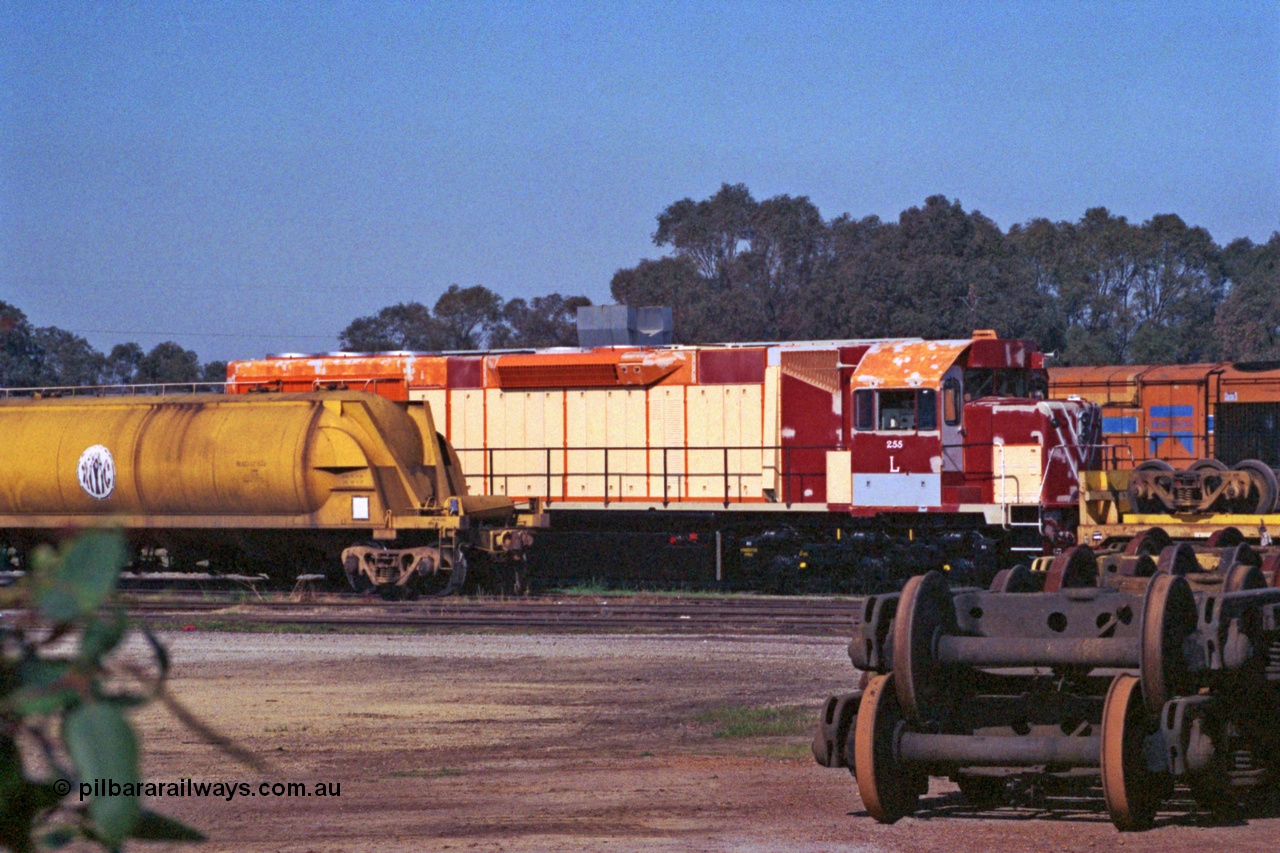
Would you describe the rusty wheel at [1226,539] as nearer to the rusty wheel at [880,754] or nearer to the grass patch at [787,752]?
the grass patch at [787,752]

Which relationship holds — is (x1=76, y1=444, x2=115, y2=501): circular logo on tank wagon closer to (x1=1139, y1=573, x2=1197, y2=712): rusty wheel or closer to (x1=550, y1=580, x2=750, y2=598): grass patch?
(x1=550, y1=580, x2=750, y2=598): grass patch

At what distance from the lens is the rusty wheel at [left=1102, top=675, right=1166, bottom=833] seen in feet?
20.7

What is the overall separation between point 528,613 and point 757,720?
30.0 feet

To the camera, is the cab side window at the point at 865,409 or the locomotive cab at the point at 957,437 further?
the cab side window at the point at 865,409

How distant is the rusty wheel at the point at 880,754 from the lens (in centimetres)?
682

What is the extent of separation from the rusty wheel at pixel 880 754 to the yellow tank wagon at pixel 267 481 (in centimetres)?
1549

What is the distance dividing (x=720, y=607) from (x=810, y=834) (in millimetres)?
13192

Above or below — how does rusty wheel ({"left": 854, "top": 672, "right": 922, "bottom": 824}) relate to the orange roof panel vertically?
below

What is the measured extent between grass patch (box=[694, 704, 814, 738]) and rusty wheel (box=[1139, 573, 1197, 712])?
4.44 metres

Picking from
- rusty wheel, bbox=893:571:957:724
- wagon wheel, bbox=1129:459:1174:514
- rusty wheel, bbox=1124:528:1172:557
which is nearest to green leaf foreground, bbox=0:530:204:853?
rusty wheel, bbox=893:571:957:724

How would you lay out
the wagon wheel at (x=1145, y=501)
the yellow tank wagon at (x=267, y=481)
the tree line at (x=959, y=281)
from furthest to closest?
the tree line at (x=959, y=281) < the yellow tank wagon at (x=267, y=481) < the wagon wheel at (x=1145, y=501)

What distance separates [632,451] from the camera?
24.1 meters

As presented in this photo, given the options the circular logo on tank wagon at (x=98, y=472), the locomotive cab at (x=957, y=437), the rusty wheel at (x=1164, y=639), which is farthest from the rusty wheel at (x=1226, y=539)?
the circular logo on tank wagon at (x=98, y=472)

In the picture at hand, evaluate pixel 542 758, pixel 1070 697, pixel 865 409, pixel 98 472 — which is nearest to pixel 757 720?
pixel 542 758
